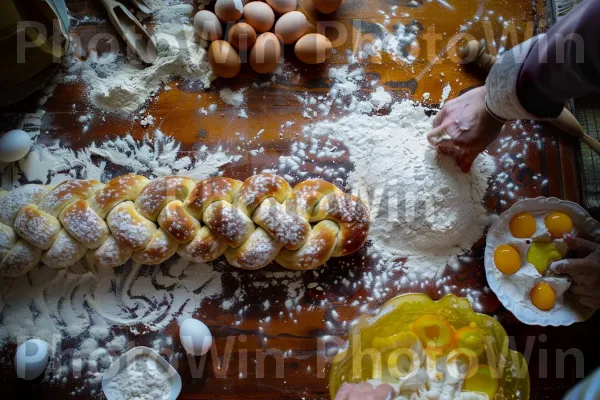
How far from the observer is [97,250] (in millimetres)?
1246

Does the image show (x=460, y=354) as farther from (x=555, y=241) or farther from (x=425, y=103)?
(x=425, y=103)

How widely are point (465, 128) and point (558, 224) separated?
35 cm

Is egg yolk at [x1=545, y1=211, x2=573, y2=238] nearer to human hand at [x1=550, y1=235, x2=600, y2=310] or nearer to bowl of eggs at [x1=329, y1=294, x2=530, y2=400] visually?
human hand at [x1=550, y1=235, x2=600, y2=310]

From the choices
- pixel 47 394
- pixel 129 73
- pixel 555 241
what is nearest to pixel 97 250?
pixel 47 394

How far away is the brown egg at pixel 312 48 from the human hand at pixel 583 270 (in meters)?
0.79

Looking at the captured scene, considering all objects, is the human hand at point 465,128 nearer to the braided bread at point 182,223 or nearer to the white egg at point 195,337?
the braided bread at point 182,223

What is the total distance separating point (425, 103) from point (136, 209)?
0.82 meters

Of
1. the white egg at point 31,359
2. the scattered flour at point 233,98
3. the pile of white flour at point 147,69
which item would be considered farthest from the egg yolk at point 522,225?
the white egg at point 31,359

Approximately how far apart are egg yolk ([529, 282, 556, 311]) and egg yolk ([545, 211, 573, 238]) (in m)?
0.13

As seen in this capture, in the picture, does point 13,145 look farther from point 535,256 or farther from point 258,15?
point 535,256

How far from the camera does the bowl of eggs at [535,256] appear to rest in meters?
1.24

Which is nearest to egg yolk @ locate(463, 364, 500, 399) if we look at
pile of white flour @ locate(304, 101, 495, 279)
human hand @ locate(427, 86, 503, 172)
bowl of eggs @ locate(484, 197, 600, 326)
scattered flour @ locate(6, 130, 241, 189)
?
bowl of eggs @ locate(484, 197, 600, 326)

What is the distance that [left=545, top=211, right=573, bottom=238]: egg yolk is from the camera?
125 centimetres

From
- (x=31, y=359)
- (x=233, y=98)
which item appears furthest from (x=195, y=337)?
(x=233, y=98)
